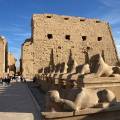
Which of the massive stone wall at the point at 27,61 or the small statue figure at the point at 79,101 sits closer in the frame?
the small statue figure at the point at 79,101

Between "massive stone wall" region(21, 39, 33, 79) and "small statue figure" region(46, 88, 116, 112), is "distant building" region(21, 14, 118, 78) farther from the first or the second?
"small statue figure" region(46, 88, 116, 112)

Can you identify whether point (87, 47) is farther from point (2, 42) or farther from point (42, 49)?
point (2, 42)

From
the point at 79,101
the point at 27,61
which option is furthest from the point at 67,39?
the point at 79,101

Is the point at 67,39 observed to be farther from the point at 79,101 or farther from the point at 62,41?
the point at 79,101

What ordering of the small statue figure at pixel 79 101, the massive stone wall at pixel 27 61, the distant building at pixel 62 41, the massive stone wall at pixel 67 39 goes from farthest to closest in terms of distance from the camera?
the massive stone wall at pixel 67 39
the distant building at pixel 62 41
the massive stone wall at pixel 27 61
the small statue figure at pixel 79 101

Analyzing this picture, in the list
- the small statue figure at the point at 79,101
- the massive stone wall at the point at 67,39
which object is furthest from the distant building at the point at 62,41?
the small statue figure at the point at 79,101

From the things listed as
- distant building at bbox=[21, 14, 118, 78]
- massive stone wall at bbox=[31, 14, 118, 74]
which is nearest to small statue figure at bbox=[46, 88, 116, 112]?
distant building at bbox=[21, 14, 118, 78]

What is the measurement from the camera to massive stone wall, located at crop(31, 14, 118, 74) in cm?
2862

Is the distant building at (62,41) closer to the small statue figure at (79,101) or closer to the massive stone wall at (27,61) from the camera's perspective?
the massive stone wall at (27,61)

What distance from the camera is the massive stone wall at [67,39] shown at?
28.6m

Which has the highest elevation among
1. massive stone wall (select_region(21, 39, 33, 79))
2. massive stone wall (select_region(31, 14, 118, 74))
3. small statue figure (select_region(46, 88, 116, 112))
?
massive stone wall (select_region(31, 14, 118, 74))

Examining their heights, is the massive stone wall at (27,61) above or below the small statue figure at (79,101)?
above

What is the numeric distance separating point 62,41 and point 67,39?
72cm

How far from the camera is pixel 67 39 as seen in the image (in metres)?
30.1
